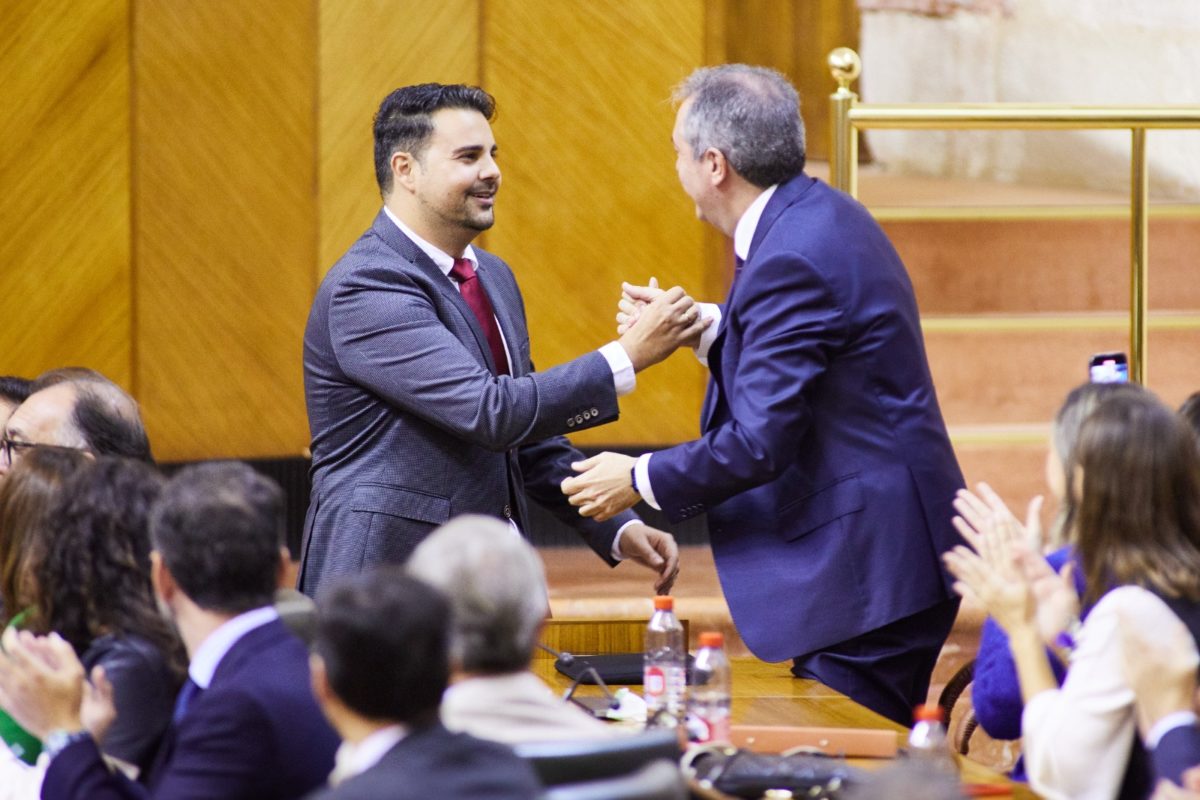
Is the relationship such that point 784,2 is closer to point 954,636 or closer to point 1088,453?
point 954,636

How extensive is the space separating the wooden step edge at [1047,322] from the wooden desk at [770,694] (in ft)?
7.40

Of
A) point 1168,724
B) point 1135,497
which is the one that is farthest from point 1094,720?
point 1135,497

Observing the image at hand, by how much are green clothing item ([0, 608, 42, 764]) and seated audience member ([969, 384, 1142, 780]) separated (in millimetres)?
1403

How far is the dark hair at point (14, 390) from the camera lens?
3812 millimetres

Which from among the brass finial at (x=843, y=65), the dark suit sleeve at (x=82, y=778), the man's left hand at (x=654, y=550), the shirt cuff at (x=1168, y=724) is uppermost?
the brass finial at (x=843, y=65)

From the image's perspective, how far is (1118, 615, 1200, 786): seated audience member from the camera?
7.11ft

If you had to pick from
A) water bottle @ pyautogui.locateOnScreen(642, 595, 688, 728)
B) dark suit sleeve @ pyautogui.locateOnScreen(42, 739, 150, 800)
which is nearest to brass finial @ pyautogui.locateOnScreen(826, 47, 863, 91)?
water bottle @ pyautogui.locateOnScreen(642, 595, 688, 728)

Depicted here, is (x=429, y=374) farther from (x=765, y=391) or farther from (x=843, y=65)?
(x=843, y=65)

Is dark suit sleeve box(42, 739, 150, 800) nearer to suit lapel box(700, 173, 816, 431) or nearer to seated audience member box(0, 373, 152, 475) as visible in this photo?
seated audience member box(0, 373, 152, 475)

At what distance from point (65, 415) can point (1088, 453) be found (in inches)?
74.2

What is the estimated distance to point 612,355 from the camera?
3199 mm

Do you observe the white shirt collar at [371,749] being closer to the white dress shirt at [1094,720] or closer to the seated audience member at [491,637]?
the seated audience member at [491,637]

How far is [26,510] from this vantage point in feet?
8.54

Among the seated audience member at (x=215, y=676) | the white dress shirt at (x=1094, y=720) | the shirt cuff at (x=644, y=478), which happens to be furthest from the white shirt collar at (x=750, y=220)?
the seated audience member at (x=215, y=676)
